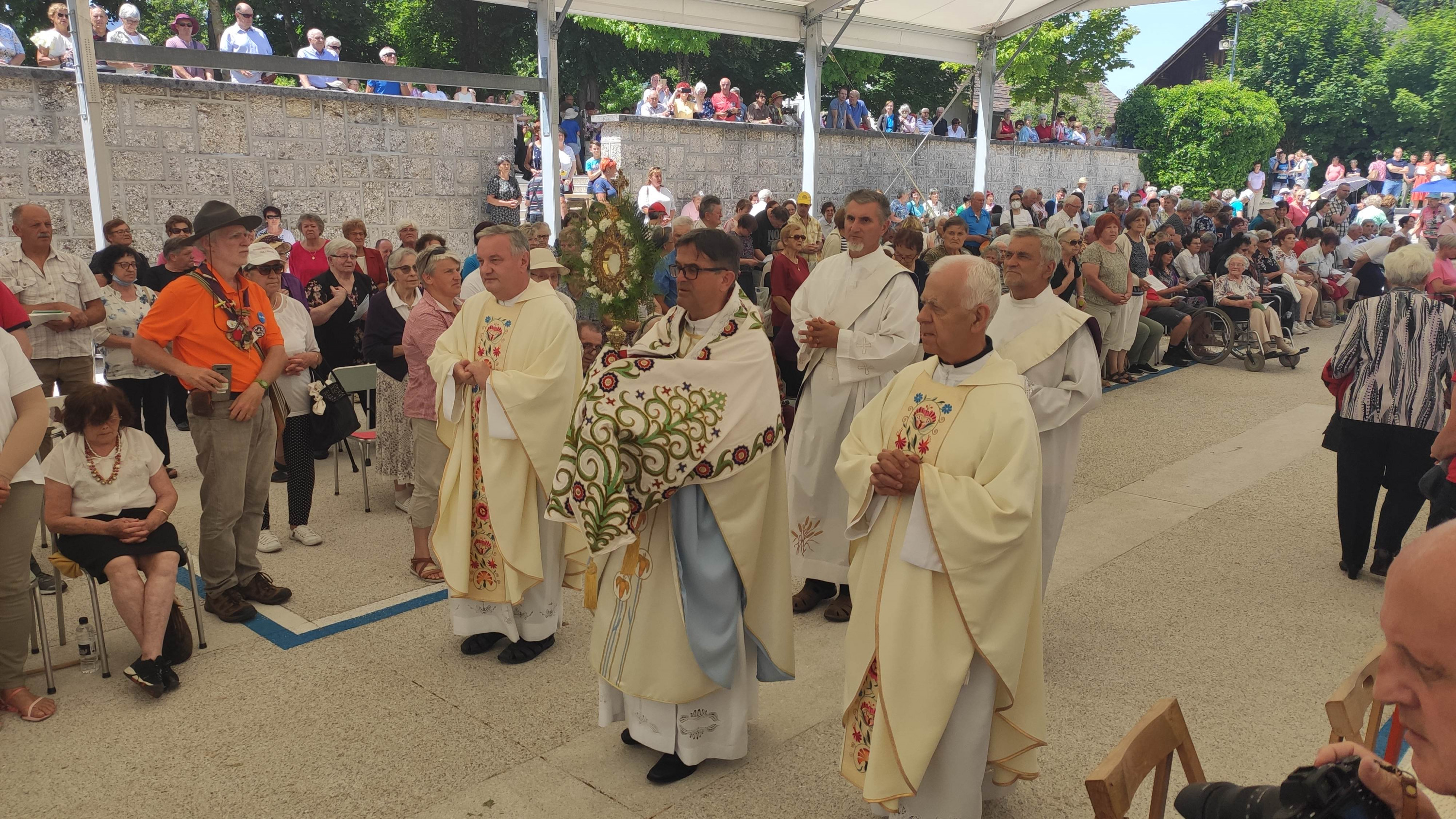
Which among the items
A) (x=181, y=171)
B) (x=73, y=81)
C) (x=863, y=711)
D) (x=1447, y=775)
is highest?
(x=73, y=81)

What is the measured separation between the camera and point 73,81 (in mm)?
9547

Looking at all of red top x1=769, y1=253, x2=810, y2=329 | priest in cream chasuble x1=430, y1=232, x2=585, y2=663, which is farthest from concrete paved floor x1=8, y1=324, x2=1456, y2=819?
red top x1=769, y1=253, x2=810, y2=329

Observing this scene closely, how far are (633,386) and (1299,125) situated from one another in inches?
1843

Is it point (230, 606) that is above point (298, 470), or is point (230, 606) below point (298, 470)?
below

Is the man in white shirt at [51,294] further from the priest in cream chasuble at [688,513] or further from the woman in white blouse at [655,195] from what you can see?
the woman in white blouse at [655,195]

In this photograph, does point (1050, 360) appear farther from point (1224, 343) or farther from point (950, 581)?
point (1224, 343)

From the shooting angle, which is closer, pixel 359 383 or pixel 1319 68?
pixel 359 383

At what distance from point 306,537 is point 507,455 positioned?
241 cm

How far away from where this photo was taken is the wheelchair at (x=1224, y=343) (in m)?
12.2

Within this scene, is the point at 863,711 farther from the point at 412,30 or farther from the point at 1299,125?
the point at 1299,125

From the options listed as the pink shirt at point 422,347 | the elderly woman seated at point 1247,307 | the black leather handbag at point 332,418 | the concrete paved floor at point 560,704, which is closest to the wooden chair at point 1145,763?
the concrete paved floor at point 560,704

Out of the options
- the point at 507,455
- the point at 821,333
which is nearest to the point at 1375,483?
the point at 821,333

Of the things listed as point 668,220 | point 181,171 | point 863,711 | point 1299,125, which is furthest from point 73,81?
point 1299,125

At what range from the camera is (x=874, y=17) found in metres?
14.8
